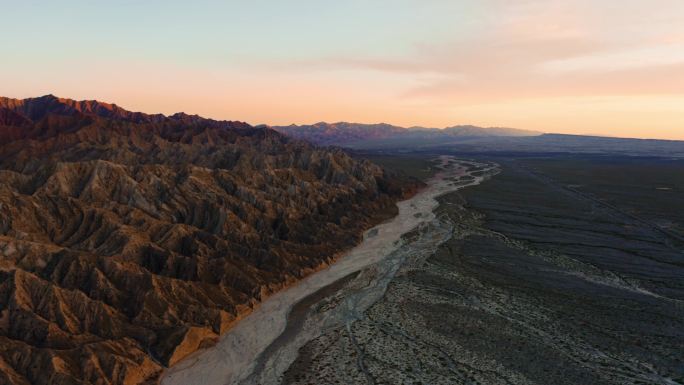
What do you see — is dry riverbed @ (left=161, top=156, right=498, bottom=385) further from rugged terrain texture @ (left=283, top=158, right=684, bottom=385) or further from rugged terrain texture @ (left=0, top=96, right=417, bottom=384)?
rugged terrain texture @ (left=0, top=96, right=417, bottom=384)

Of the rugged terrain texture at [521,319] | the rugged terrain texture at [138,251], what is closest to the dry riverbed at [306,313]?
the rugged terrain texture at [521,319]

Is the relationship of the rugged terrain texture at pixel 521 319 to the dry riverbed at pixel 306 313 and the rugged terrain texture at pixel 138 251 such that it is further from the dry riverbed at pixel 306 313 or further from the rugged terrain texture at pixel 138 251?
the rugged terrain texture at pixel 138 251

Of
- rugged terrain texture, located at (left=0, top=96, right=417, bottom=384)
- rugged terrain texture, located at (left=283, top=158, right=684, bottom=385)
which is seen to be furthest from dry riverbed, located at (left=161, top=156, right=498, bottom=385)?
rugged terrain texture, located at (left=0, top=96, right=417, bottom=384)

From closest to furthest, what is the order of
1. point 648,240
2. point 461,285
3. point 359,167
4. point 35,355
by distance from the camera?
point 35,355 < point 461,285 < point 648,240 < point 359,167

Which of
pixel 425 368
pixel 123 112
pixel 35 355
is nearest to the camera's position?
pixel 35 355

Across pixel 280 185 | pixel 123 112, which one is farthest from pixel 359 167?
pixel 123 112

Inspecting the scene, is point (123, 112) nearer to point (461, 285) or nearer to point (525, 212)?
point (525, 212)
